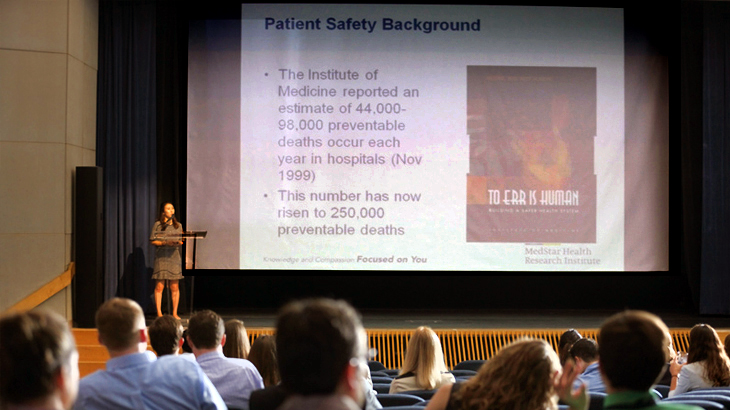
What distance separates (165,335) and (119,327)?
32.1 inches

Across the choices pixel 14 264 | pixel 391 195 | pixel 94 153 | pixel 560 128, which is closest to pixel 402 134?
pixel 391 195

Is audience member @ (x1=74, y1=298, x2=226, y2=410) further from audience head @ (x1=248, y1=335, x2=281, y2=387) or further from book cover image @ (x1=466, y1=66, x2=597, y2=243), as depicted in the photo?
book cover image @ (x1=466, y1=66, x2=597, y2=243)

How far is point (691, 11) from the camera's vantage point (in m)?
7.68

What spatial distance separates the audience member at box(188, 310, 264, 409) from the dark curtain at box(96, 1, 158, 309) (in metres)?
4.80

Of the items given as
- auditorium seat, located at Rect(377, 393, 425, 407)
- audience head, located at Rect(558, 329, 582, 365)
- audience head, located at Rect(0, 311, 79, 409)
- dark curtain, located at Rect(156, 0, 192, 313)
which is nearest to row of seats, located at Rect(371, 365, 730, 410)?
auditorium seat, located at Rect(377, 393, 425, 407)

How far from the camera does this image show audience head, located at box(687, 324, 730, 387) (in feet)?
11.1

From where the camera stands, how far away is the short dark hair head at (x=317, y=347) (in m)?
1.08

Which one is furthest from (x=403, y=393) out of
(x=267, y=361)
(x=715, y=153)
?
(x=715, y=153)

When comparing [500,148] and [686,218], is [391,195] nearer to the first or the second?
[500,148]

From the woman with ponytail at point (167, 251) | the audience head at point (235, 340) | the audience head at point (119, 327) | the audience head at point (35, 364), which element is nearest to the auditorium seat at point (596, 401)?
the audience head at point (235, 340)

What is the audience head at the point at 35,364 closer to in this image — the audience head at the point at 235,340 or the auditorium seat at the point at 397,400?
the auditorium seat at the point at 397,400

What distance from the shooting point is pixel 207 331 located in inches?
116

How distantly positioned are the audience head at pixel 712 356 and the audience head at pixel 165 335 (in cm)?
224

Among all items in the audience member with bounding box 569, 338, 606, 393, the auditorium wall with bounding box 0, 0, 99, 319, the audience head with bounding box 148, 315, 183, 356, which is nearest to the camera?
the audience head with bounding box 148, 315, 183, 356
